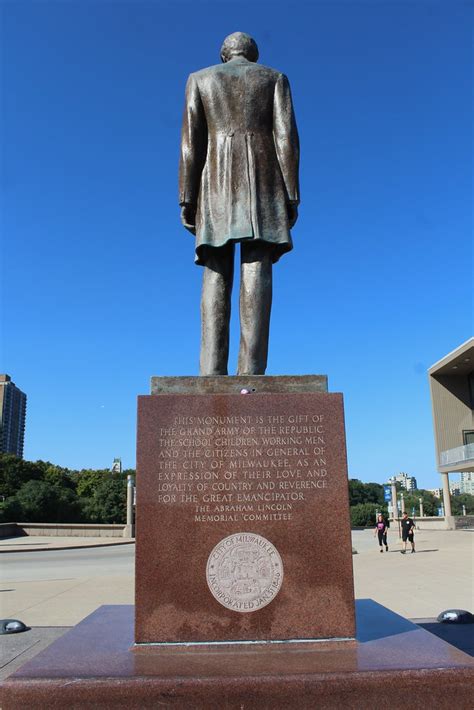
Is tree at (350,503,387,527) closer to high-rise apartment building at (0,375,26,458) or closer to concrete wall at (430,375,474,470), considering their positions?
concrete wall at (430,375,474,470)

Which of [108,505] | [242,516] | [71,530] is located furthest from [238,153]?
[108,505]

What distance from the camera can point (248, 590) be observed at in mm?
3840

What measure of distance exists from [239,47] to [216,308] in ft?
7.96

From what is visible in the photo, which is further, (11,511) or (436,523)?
(11,511)

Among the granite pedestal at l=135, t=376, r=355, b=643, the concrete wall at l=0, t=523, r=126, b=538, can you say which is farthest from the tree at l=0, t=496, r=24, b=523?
the granite pedestal at l=135, t=376, r=355, b=643

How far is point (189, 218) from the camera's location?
17.1 feet

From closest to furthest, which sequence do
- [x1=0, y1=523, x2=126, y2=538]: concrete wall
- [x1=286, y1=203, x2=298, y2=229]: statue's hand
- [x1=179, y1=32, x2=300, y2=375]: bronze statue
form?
1. [x1=179, y1=32, x2=300, y2=375]: bronze statue
2. [x1=286, y1=203, x2=298, y2=229]: statue's hand
3. [x1=0, y1=523, x2=126, y2=538]: concrete wall

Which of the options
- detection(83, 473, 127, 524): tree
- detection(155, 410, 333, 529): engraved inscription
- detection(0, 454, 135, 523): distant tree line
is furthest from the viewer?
detection(83, 473, 127, 524): tree

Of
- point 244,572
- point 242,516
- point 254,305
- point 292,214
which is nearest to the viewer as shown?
point 244,572

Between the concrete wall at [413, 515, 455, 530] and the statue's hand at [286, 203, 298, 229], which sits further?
the concrete wall at [413, 515, 455, 530]

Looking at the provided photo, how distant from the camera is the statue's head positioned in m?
5.32

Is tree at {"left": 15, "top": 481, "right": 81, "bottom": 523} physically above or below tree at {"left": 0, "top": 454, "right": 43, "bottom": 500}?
below

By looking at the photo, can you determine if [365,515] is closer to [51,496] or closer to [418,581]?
[51,496]

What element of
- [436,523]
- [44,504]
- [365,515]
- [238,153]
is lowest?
[365,515]
